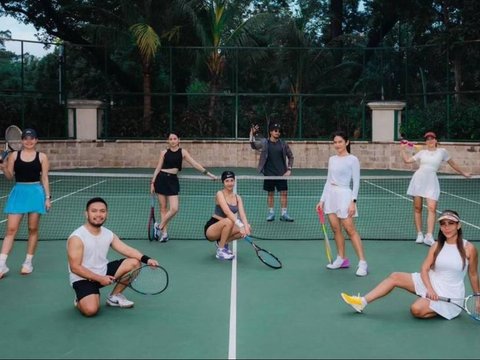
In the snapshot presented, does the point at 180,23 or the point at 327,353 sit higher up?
the point at 180,23

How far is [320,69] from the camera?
2873 cm

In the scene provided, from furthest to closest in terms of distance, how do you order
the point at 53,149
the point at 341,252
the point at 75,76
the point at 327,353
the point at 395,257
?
the point at 75,76
the point at 53,149
the point at 395,257
the point at 341,252
the point at 327,353

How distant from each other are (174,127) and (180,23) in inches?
173

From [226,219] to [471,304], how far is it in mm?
3553

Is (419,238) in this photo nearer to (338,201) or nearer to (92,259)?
(338,201)

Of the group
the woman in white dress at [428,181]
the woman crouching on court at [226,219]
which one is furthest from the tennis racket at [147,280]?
the woman in white dress at [428,181]

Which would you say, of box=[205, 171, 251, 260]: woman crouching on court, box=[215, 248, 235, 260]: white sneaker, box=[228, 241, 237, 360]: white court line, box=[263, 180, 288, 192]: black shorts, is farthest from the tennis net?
box=[228, 241, 237, 360]: white court line

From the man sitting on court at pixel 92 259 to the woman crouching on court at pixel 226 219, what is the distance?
2.40 meters

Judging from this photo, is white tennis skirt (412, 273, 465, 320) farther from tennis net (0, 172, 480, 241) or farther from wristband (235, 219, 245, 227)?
tennis net (0, 172, 480, 241)

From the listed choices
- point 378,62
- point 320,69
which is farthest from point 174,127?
point 378,62

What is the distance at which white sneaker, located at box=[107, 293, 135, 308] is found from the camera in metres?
6.41

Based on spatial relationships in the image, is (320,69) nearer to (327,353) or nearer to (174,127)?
(174,127)

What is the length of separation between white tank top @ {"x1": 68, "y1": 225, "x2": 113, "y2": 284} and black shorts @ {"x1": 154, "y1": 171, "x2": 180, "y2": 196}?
3.63 metres

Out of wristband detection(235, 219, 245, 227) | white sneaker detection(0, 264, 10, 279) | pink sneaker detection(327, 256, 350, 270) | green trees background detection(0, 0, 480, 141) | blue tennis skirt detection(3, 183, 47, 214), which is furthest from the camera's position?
green trees background detection(0, 0, 480, 141)
